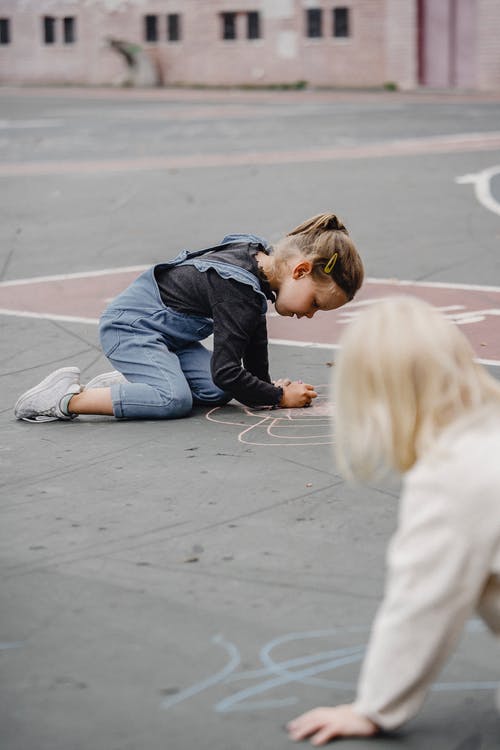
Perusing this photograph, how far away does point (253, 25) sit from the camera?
32.8 metres

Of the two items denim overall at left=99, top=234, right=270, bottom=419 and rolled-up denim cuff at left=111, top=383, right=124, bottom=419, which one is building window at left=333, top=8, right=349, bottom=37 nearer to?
denim overall at left=99, top=234, right=270, bottom=419

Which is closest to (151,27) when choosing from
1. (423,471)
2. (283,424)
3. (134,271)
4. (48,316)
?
(134,271)

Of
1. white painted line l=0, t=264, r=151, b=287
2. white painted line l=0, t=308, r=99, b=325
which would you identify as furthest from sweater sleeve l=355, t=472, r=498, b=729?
white painted line l=0, t=264, r=151, b=287

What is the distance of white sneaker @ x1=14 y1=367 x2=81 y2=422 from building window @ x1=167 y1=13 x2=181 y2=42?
3018cm

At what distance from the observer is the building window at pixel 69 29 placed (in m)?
36.9

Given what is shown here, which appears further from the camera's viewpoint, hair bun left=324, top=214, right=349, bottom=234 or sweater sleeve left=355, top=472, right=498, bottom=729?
hair bun left=324, top=214, right=349, bottom=234

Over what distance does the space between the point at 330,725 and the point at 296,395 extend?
2.65m

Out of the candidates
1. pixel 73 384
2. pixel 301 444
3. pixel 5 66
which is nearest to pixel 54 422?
pixel 73 384

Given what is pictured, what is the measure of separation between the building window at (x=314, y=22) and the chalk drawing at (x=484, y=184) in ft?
59.8

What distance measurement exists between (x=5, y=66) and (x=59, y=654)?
37.9m

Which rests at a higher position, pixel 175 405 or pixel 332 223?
pixel 332 223

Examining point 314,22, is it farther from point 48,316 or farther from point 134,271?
point 48,316

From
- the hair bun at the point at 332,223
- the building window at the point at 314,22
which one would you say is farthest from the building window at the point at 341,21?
the hair bun at the point at 332,223

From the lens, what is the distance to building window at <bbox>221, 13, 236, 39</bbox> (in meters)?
33.2
